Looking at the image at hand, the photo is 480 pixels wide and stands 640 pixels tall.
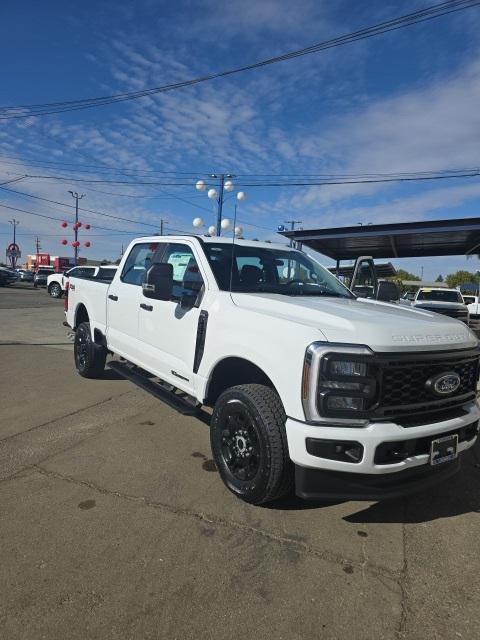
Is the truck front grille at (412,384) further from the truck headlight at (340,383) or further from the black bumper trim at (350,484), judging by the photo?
the black bumper trim at (350,484)

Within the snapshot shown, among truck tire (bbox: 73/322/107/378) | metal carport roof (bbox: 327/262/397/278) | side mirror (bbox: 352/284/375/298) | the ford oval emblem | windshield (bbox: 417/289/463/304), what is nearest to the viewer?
the ford oval emblem

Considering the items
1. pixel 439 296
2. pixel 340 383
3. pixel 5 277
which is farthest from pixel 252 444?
pixel 5 277

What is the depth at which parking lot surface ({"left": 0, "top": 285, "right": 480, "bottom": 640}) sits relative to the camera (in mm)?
2176

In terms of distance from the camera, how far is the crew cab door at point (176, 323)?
391 cm

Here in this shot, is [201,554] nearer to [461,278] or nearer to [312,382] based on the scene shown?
[312,382]

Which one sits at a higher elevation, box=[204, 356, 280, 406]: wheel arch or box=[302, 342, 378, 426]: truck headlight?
box=[302, 342, 378, 426]: truck headlight

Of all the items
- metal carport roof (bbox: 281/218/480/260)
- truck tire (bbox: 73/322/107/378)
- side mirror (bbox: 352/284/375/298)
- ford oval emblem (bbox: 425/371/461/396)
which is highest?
metal carport roof (bbox: 281/218/480/260)

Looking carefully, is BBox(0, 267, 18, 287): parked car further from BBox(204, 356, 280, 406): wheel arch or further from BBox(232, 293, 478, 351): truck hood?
BBox(232, 293, 478, 351): truck hood

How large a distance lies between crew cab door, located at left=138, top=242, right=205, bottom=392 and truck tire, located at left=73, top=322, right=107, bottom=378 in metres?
1.72

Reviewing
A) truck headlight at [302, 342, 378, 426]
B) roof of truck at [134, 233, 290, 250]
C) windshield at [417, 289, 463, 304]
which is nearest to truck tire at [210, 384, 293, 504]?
truck headlight at [302, 342, 378, 426]

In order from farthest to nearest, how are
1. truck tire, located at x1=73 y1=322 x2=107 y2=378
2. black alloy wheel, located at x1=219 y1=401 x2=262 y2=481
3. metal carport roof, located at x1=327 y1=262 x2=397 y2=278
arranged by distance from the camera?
metal carport roof, located at x1=327 y1=262 x2=397 y2=278, truck tire, located at x1=73 y1=322 x2=107 y2=378, black alloy wheel, located at x1=219 y1=401 x2=262 y2=481

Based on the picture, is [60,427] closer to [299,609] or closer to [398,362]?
[299,609]

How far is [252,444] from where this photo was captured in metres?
3.12

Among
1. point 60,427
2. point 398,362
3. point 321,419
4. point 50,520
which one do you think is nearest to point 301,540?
point 321,419
